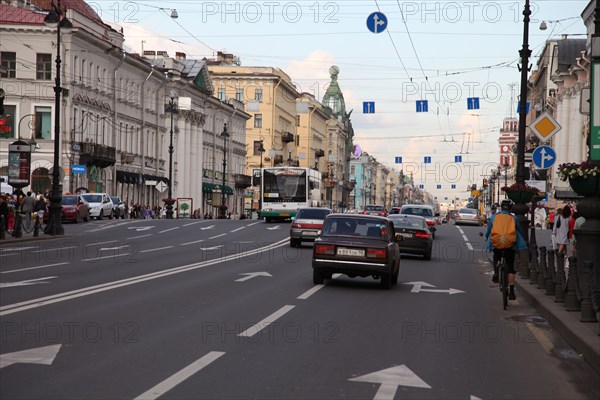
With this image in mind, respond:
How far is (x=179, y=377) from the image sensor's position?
343 inches

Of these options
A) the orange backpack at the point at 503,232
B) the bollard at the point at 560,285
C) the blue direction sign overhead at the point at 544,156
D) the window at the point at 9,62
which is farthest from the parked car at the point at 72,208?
the bollard at the point at 560,285

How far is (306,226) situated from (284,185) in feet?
82.6

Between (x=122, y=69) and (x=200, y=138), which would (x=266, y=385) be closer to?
(x=122, y=69)

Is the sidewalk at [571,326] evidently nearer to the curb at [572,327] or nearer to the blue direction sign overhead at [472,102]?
the curb at [572,327]

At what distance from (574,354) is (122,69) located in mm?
69341

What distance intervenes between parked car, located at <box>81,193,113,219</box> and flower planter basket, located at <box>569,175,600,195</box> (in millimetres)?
47795

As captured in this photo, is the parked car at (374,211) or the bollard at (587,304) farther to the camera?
the parked car at (374,211)

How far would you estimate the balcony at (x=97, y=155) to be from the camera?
66.8 metres

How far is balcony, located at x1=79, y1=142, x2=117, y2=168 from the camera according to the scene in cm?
6675

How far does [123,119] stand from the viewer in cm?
7838

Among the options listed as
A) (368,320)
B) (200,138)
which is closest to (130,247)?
A: (368,320)

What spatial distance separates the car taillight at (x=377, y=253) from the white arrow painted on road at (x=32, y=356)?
34.4ft

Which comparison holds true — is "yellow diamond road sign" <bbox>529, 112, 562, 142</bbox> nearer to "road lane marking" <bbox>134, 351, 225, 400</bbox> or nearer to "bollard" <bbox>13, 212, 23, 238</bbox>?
"road lane marking" <bbox>134, 351, 225, 400</bbox>

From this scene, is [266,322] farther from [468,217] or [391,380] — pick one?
[468,217]
